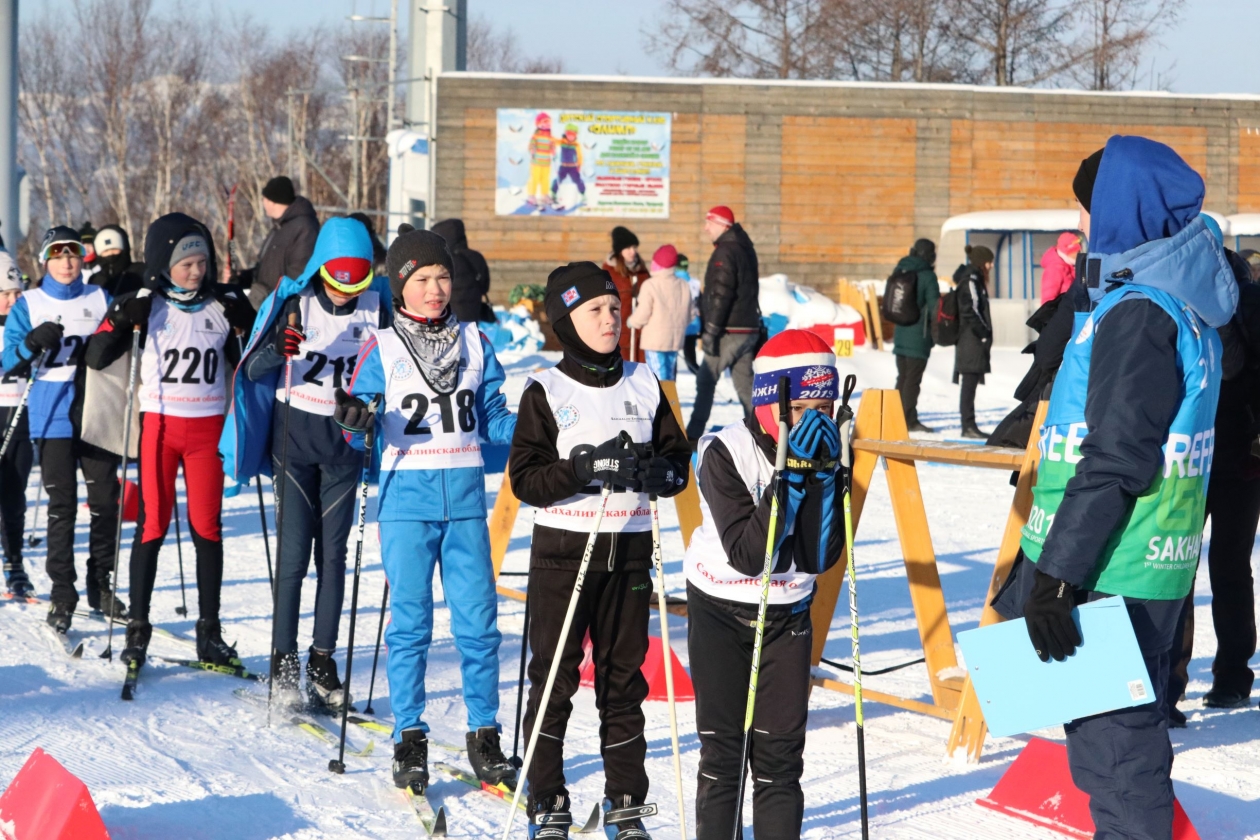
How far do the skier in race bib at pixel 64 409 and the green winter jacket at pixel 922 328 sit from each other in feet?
28.0

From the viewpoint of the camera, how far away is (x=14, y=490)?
779cm

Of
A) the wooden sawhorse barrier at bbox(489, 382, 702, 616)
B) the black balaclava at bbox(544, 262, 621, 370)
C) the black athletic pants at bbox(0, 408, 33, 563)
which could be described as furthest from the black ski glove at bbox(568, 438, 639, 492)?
the black athletic pants at bbox(0, 408, 33, 563)

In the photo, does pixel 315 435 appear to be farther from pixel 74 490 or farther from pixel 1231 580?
pixel 1231 580

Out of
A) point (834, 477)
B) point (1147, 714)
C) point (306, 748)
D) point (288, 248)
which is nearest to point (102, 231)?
point (288, 248)

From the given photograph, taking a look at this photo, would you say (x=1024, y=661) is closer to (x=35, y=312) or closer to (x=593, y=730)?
(x=593, y=730)

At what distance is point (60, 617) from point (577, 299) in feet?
12.9

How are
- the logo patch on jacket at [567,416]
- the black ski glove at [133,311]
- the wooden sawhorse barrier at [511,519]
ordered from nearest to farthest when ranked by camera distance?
1. the logo patch on jacket at [567,416]
2. the black ski glove at [133,311]
3. the wooden sawhorse barrier at [511,519]

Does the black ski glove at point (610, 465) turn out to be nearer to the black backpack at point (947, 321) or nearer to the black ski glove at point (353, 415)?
the black ski glove at point (353, 415)

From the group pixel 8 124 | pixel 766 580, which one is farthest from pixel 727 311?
pixel 766 580

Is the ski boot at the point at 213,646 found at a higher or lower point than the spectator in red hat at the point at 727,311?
lower

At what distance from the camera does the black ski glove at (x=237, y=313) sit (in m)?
6.10

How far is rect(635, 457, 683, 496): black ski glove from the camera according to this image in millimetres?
3932

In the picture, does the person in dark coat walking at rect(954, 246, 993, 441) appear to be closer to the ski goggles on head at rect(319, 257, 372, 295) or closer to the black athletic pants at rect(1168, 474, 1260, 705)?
the black athletic pants at rect(1168, 474, 1260, 705)

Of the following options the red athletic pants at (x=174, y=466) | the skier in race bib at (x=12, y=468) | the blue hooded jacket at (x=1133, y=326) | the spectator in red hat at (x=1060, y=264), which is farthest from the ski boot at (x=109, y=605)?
the spectator in red hat at (x=1060, y=264)
